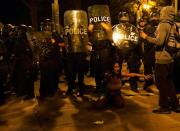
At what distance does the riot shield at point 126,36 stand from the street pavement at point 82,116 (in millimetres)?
1331

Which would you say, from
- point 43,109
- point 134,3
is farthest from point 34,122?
point 134,3

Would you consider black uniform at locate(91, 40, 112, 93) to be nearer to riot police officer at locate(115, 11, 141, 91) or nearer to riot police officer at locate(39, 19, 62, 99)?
riot police officer at locate(115, 11, 141, 91)

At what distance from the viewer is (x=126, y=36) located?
34.1 feet

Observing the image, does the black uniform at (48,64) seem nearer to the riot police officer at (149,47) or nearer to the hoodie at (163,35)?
the riot police officer at (149,47)

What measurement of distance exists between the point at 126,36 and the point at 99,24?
34.4 inches

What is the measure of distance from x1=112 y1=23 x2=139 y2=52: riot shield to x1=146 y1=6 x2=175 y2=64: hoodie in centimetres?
279

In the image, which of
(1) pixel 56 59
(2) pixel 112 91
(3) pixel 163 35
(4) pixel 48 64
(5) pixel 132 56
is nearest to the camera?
(3) pixel 163 35

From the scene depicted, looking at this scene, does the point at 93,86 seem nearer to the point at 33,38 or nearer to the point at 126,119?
the point at 33,38

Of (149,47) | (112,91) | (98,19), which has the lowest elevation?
(112,91)

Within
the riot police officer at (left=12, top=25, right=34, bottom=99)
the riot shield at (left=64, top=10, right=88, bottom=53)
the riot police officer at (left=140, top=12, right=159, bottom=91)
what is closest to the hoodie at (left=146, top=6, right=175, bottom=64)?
the riot police officer at (left=140, top=12, right=159, bottom=91)

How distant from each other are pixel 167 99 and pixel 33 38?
3994 mm

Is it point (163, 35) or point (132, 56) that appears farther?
point (132, 56)

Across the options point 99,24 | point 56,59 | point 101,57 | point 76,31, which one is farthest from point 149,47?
point 56,59

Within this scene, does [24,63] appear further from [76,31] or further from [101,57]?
[101,57]
